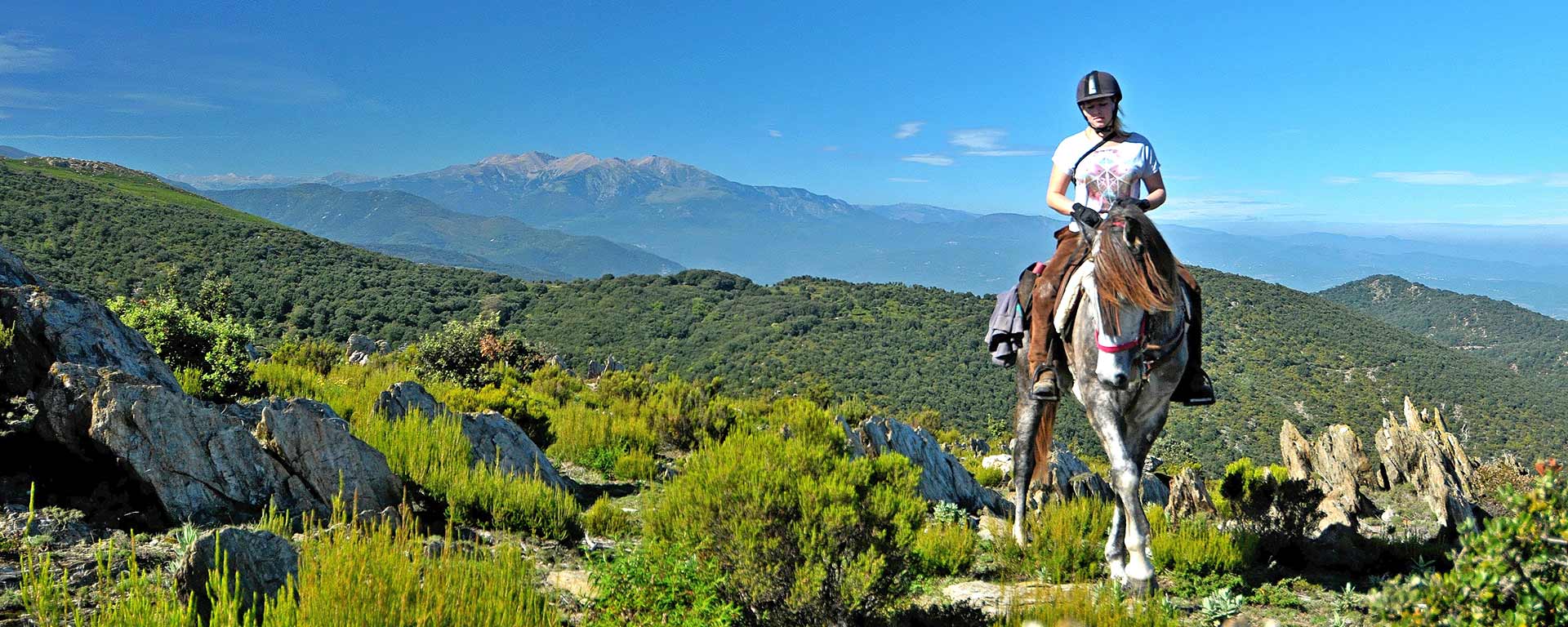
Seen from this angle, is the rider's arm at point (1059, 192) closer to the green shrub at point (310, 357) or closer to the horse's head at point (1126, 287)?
the horse's head at point (1126, 287)

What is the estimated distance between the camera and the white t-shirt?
17.3ft

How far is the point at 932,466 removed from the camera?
29.4ft

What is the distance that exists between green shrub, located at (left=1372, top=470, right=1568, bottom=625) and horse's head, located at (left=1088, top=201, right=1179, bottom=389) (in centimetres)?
184

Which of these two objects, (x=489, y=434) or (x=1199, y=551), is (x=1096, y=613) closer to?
(x=1199, y=551)

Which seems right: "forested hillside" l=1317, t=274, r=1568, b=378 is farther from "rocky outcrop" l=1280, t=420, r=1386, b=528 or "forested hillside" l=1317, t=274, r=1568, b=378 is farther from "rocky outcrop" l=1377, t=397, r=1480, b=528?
"rocky outcrop" l=1280, t=420, r=1386, b=528

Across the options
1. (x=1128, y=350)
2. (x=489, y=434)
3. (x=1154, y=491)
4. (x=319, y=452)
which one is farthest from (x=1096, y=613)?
(x=1154, y=491)

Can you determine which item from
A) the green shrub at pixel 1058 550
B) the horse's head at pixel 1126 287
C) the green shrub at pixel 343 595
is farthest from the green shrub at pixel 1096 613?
the green shrub at pixel 343 595

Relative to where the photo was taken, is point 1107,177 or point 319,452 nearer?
point 319,452

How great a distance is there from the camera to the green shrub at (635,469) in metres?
8.09

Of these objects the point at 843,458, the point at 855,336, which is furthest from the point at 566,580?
the point at 855,336

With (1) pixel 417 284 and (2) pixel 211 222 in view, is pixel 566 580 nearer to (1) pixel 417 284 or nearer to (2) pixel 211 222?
(1) pixel 417 284

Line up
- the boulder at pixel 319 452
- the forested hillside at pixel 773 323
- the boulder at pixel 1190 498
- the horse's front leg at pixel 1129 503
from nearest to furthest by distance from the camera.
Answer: the horse's front leg at pixel 1129 503 → the boulder at pixel 319 452 → the boulder at pixel 1190 498 → the forested hillside at pixel 773 323

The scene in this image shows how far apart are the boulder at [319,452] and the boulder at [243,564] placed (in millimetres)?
1643

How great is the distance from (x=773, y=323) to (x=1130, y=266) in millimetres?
65032
